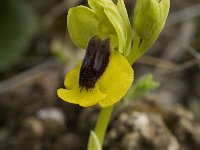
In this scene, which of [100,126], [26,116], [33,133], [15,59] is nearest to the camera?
[100,126]

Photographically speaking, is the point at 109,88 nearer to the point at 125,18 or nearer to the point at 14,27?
the point at 125,18

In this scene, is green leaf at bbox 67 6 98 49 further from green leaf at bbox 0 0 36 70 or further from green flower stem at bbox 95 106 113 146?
green leaf at bbox 0 0 36 70

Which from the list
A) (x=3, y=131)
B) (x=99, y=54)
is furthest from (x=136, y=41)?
(x=3, y=131)

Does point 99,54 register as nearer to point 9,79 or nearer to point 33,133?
point 33,133

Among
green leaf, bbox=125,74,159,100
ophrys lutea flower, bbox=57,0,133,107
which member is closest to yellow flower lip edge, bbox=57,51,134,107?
ophrys lutea flower, bbox=57,0,133,107

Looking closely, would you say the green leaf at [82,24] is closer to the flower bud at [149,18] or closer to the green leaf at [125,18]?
the green leaf at [125,18]

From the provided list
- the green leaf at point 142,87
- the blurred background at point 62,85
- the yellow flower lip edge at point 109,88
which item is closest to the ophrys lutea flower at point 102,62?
the yellow flower lip edge at point 109,88
